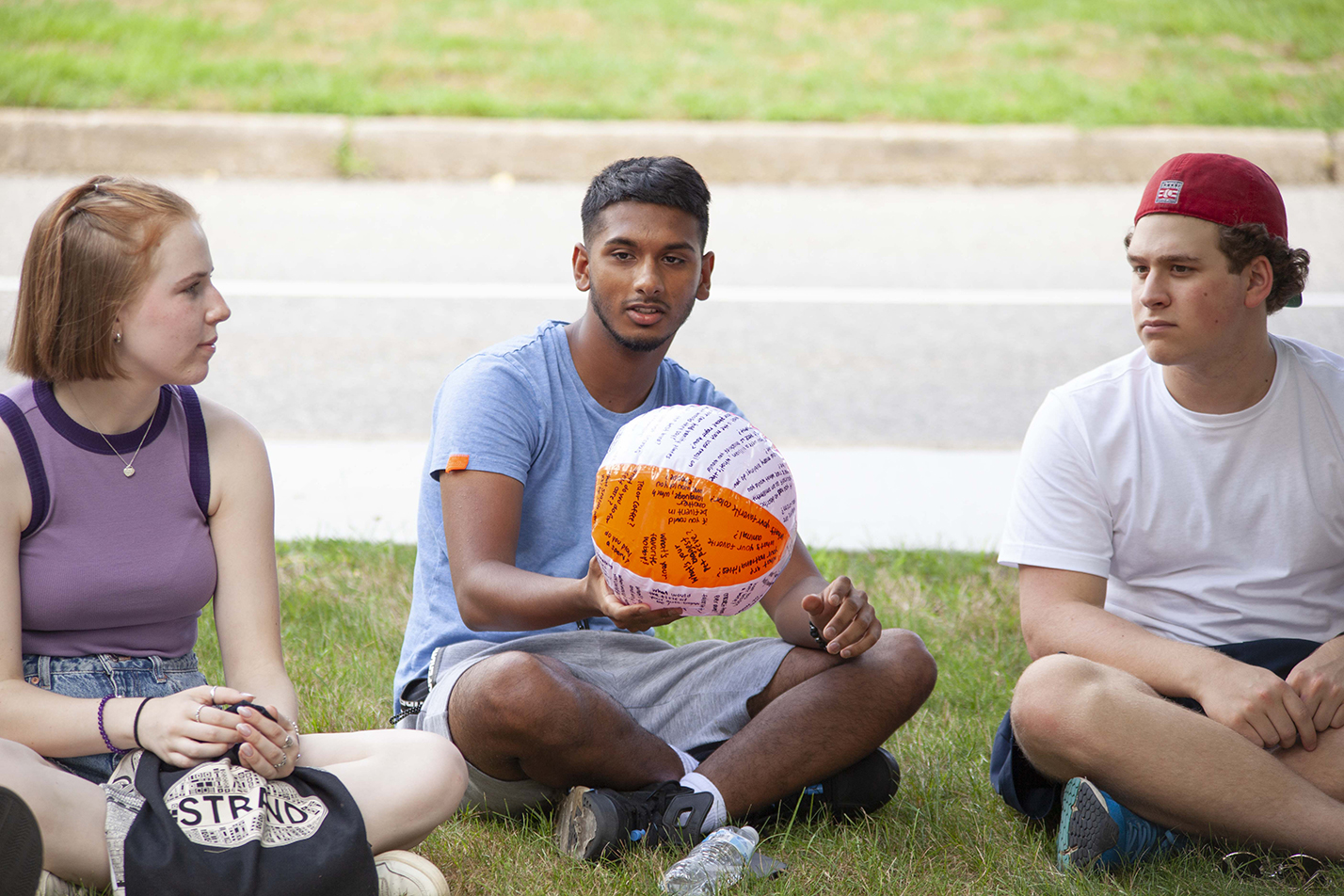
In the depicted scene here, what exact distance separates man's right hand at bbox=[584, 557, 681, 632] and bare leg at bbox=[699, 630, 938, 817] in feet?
1.60

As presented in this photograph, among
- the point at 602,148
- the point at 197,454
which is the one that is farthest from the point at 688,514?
the point at 602,148

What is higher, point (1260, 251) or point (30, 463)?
point (1260, 251)

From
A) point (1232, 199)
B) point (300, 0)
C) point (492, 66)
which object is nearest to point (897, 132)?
point (492, 66)

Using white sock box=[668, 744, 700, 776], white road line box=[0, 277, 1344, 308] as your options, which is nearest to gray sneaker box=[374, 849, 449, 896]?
white sock box=[668, 744, 700, 776]

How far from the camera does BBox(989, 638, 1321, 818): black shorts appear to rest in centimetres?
316

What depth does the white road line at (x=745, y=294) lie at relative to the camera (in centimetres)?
764

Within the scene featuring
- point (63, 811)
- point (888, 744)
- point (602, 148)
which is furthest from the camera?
point (602, 148)

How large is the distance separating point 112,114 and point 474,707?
807 cm

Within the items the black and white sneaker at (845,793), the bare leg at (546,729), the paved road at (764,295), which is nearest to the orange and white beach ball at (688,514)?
the bare leg at (546,729)

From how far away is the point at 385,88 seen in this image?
1036 cm

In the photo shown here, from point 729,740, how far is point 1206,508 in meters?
1.27

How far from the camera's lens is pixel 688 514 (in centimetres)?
277

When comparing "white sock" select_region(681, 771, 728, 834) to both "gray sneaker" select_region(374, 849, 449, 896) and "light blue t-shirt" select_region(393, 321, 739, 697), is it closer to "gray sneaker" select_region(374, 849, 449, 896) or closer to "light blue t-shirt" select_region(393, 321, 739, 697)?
"light blue t-shirt" select_region(393, 321, 739, 697)

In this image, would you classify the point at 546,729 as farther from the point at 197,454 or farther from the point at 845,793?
the point at 197,454
